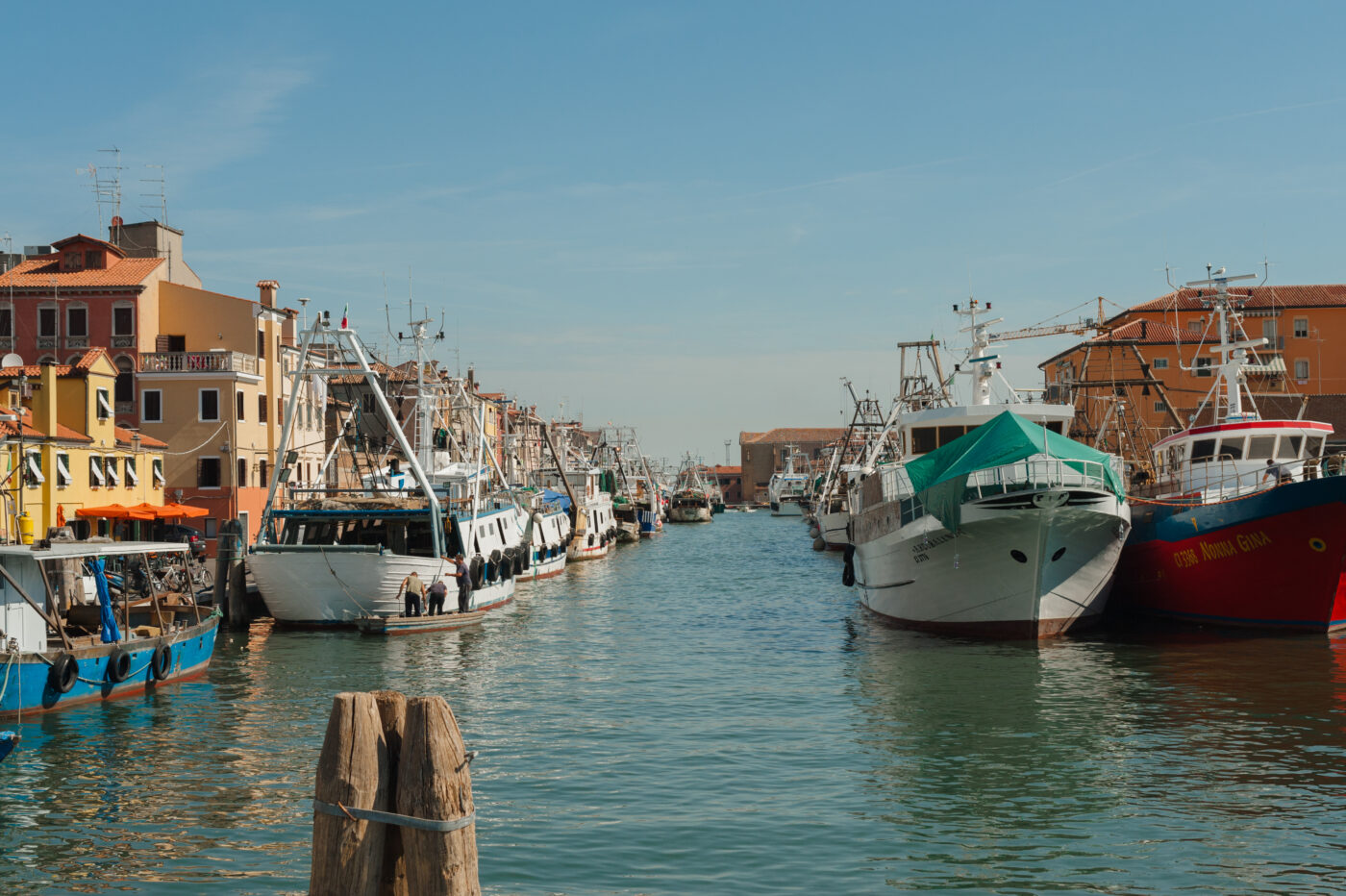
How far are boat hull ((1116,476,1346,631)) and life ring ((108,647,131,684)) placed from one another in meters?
26.4

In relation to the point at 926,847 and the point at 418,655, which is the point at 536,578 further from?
the point at 926,847

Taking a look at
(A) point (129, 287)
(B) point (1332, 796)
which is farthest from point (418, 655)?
(A) point (129, 287)

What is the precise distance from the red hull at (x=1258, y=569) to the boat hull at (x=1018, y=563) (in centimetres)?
271

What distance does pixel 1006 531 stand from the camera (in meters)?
29.3

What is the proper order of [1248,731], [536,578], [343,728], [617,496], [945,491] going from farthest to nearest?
[617,496] → [536,578] → [945,491] → [1248,731] → [343,728]

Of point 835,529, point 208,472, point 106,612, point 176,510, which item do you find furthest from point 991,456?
point 835,529

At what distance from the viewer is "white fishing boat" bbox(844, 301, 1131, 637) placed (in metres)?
28.8

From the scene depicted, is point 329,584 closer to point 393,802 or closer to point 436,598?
point 436,598

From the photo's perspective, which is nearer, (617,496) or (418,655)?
(418,655)

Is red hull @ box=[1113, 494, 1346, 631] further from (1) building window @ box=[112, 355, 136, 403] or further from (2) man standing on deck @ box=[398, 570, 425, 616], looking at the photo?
(1) building window @ box=[112, 355, 136, 403]

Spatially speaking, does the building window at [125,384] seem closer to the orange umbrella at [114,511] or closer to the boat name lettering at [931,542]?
the orange umbrella at [114,511]

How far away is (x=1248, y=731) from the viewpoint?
→ 66.9 feet

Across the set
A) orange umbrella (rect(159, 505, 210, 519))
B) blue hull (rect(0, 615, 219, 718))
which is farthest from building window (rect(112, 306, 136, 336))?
blue hull (rect(0, 615, 219, 718))

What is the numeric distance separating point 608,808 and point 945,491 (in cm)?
1571
